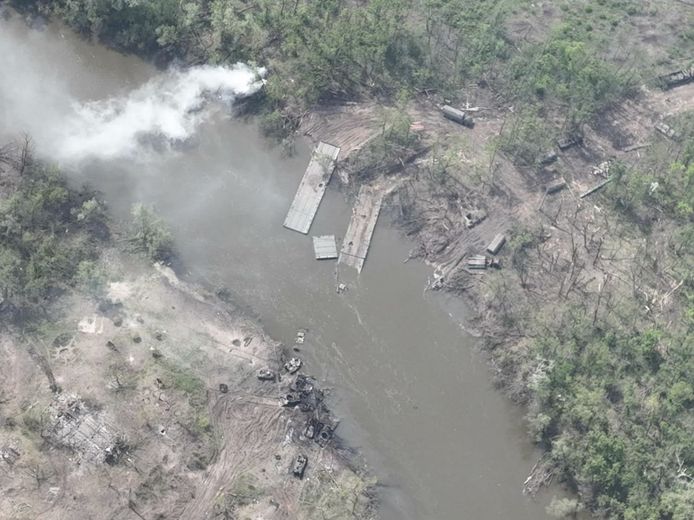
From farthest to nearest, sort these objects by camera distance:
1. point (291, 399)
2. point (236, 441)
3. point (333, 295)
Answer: point (333, 295)
point (291, 399)
point (236, 441)

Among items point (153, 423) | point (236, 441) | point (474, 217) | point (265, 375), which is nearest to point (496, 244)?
point (474, 217)

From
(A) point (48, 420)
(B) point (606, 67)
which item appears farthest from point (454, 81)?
(A) point (48, 420)

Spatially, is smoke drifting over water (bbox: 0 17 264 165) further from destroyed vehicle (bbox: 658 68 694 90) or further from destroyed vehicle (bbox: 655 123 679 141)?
destroyed vehicle (bbox: 658 68 694 90)

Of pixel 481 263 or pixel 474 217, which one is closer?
pixel 481 263

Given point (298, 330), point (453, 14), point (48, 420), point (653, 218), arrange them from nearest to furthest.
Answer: point (48, 420), point (298, 330), point (653, 218), point (453, 14)

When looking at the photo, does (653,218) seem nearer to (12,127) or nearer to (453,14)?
(453,14)

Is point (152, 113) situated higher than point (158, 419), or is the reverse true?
point (152, 113)

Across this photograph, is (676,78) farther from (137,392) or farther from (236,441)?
(137,392)

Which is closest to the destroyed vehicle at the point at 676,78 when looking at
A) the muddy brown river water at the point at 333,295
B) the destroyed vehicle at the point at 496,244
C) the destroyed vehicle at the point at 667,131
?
the destroyed vehicle at the point at 667,131
